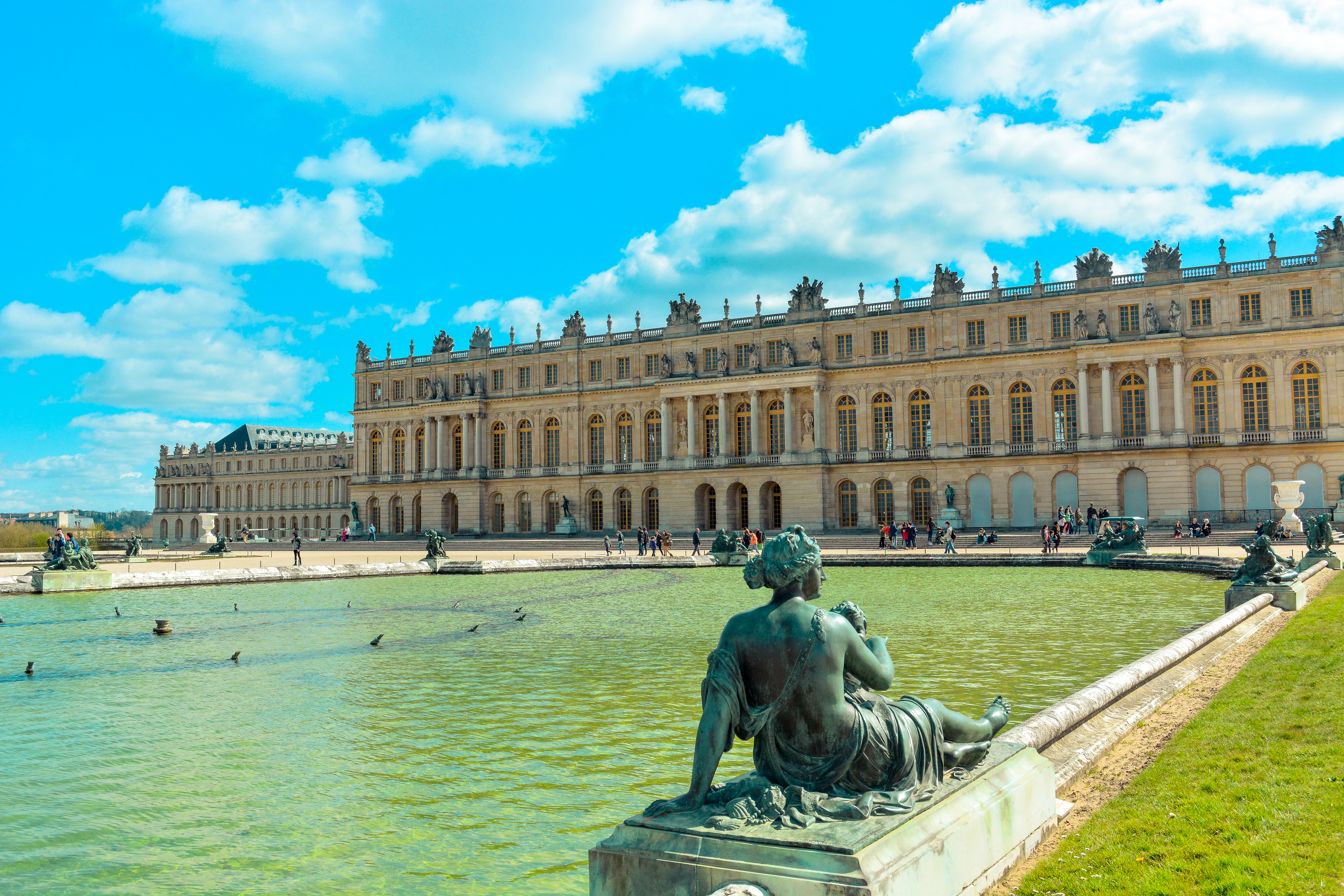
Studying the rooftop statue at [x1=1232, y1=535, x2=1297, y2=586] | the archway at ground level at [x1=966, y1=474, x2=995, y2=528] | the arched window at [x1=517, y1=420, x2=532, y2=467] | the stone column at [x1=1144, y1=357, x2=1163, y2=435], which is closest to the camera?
the rooftop statue at [x1=1232, y1=535, x2=1297, y2=586]

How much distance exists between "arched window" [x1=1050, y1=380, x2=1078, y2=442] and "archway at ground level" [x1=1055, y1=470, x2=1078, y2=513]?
202cm

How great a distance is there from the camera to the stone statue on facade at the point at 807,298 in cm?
6047

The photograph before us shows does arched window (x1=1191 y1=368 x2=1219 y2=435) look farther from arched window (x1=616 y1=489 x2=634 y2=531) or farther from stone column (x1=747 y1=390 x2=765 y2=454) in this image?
arched window (x1=616 y1=489 x2=634 y2=531)

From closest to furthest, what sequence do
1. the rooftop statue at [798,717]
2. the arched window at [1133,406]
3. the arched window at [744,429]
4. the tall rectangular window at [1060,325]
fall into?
the rooftop statue at [798,717] < the arched window at [1133,406] < the tall rectangular window at [1060,325] < the arched window at [744,429]

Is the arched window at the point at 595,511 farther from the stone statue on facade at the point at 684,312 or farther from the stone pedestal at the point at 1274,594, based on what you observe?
the stone pedestal at the point at 1274,594

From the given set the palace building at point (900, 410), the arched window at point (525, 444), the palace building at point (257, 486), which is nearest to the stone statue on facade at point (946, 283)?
the palace building at point (900, 410)

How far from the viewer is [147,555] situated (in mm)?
53562

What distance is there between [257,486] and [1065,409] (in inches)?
3827

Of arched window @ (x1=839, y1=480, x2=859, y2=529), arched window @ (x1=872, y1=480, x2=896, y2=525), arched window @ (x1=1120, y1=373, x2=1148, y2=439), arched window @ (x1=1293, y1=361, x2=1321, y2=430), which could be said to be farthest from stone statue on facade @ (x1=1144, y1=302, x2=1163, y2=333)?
arched window @ (x1=839, y1=480, x2=859, y2=529)

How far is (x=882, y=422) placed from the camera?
193ft

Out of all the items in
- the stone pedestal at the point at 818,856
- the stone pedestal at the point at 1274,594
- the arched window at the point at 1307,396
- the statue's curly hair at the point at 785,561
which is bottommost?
the stone pedestal at the point at 1274,594

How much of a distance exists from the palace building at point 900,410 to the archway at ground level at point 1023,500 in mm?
107

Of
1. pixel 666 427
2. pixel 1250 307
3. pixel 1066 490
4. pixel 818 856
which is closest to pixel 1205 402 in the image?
pixel 1250 307

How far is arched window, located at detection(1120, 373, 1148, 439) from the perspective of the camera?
5175cm
